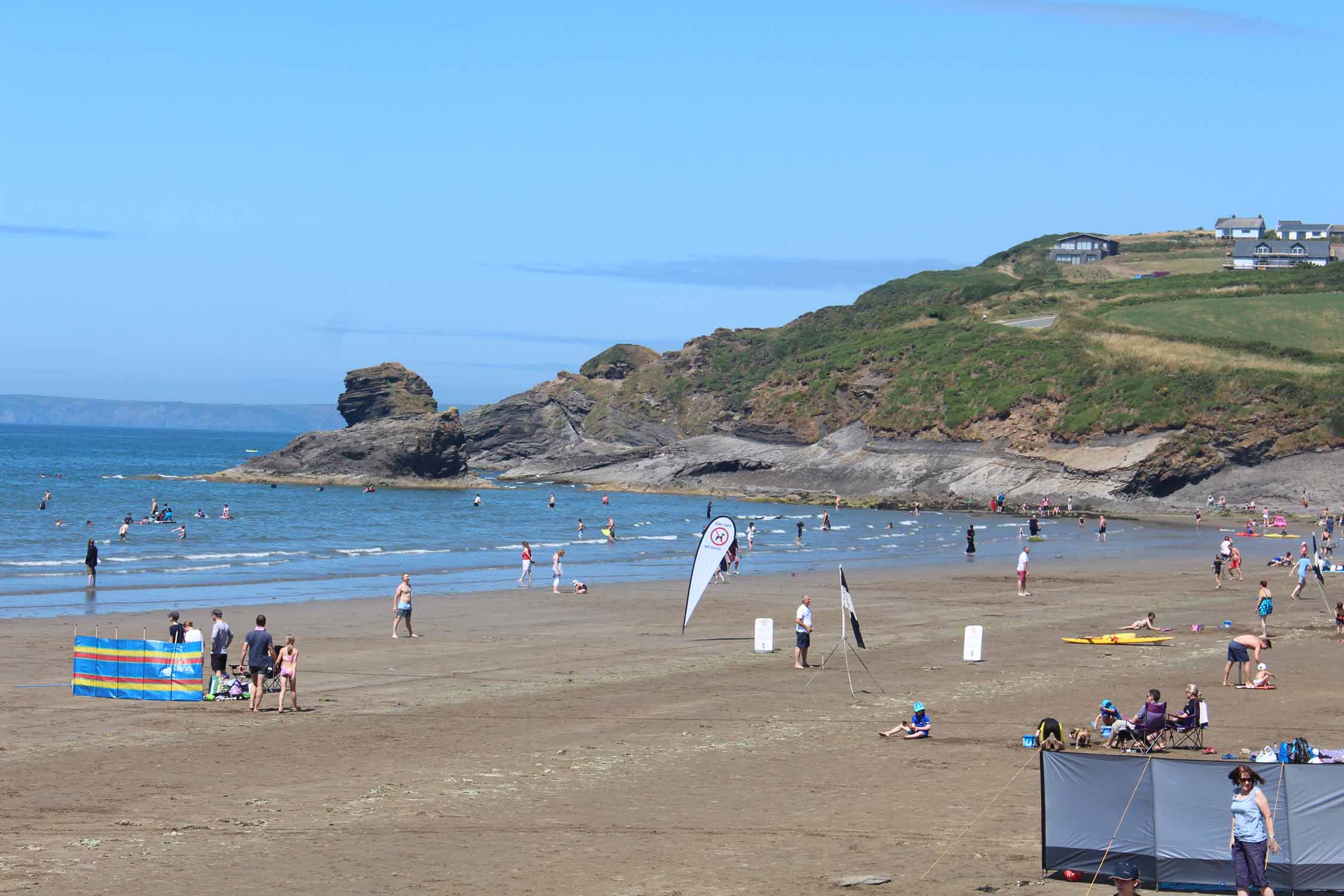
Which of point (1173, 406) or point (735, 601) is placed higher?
point (1173, 406)

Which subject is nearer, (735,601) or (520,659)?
(520,659)

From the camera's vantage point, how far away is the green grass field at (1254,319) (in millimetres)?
100000

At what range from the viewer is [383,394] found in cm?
11888

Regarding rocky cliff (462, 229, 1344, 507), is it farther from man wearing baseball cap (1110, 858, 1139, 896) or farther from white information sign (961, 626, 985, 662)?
man wearing baseball cap (1110, 858, 1139, 896)

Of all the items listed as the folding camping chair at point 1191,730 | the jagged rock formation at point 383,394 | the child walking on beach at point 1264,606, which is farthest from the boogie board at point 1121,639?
the jagged rock formation at point 383,394

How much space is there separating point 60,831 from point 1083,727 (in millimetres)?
12825

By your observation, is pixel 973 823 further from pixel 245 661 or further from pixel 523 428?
pixel 523 428

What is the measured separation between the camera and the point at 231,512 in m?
71.4

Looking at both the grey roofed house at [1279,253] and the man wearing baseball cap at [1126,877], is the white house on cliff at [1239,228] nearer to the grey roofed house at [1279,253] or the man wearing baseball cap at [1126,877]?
the grey roofed house at [1279,253]

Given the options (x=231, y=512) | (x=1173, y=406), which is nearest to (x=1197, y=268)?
(x=1173, y=406)

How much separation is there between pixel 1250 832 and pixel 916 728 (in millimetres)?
7072

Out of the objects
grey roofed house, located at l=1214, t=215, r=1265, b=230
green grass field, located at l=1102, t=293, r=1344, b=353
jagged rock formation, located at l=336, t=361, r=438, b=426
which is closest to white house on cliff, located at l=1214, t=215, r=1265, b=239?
grey roofed house, located at l=1214, t=215, r=1265, b=230

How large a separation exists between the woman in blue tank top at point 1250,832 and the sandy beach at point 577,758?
159 centimetres

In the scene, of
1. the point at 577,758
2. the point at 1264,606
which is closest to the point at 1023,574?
the point at 1264,606
